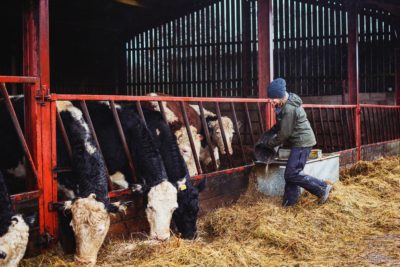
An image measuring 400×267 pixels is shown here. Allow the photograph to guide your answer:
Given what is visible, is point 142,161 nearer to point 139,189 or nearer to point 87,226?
point 139,189

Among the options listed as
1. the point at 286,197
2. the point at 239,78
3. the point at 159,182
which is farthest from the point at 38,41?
the point at 239,78

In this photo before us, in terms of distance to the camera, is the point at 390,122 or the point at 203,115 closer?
the point at 203,115

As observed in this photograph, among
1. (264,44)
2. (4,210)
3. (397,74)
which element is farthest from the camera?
(397,74)

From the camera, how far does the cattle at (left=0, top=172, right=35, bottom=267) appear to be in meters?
3.26

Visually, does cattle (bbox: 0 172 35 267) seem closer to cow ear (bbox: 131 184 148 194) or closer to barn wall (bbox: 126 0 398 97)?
cow ear (bbox: 131 184 148 194)

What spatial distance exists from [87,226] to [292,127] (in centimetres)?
286

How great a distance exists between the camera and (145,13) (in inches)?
599

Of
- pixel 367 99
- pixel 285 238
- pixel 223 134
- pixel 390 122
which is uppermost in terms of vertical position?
pixel 367 99

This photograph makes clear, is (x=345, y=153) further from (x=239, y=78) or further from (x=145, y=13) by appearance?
(x=145, y=13)

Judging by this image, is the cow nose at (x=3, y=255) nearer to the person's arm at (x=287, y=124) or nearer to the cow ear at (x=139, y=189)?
the cow ear at (x=139, y=189)

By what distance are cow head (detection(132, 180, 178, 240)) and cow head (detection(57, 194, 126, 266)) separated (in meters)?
0.59

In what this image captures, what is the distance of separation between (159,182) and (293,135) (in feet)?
6.73

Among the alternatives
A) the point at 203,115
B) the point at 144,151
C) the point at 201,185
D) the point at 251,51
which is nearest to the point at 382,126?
the point at 251,51

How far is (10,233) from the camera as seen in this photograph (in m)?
3.33
